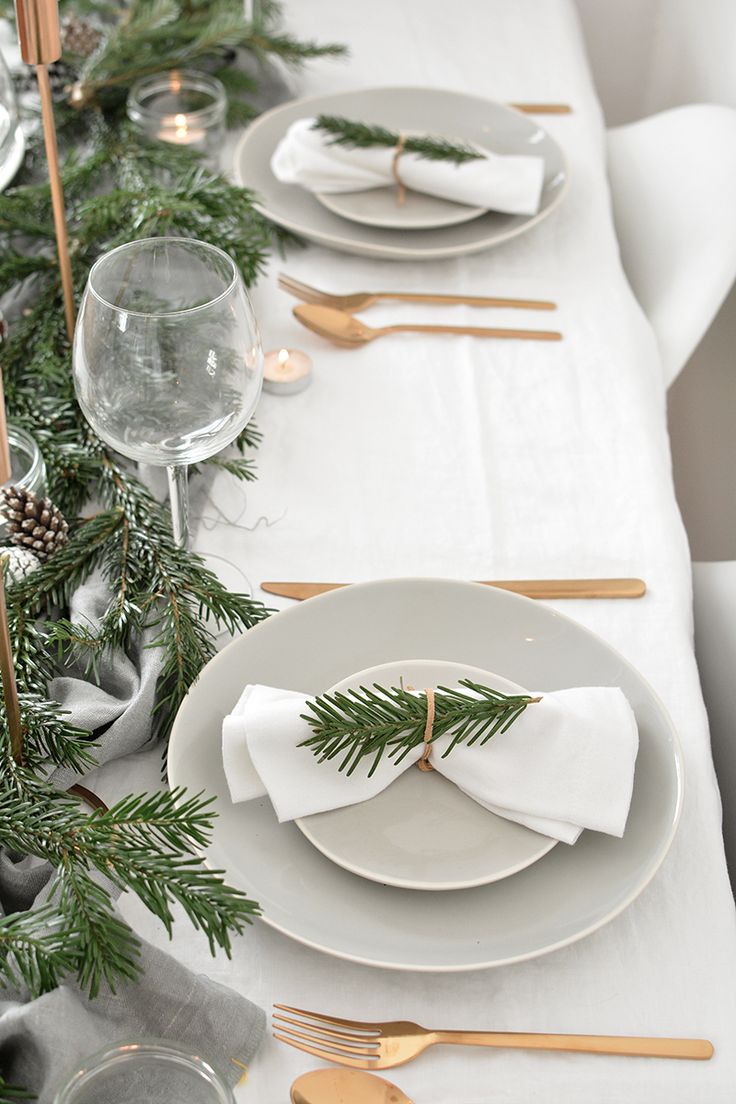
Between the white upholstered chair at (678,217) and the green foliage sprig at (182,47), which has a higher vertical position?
the green foliage sprig at (182,47)

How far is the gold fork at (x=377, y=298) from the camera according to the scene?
1077 mm

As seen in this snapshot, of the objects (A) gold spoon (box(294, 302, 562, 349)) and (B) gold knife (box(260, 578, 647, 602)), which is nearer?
(B) gold knife (box(260, 578, 647, 602))

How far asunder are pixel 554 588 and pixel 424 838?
0.25 meters

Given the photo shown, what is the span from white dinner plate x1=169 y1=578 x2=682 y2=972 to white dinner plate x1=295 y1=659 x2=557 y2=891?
0.01 metres

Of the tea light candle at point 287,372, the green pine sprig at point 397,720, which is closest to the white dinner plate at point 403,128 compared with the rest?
the tea light candle at point 287,372

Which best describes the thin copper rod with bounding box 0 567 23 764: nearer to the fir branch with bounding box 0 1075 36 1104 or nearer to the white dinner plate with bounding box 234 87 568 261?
the fir branch with bounding box 0 1075 36 1104

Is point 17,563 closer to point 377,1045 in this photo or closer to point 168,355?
point 168,355

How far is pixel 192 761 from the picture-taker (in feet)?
2.12

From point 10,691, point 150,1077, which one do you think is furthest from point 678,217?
point 150,1077

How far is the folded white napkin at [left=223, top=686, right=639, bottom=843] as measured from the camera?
62 cm

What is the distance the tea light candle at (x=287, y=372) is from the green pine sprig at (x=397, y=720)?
419 mm

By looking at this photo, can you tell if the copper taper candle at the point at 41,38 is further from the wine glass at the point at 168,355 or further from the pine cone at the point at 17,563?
the pine cone at the point at 17,563

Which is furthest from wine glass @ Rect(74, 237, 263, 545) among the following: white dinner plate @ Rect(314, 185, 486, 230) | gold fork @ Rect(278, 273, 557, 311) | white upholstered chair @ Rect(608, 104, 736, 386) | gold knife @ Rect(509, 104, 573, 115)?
gold knife @ Rect(509, 104, 573, 115)

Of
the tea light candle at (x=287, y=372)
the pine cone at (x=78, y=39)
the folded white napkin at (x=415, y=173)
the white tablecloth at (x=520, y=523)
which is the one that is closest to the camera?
the white tablecloth at (x=520, y=523)
